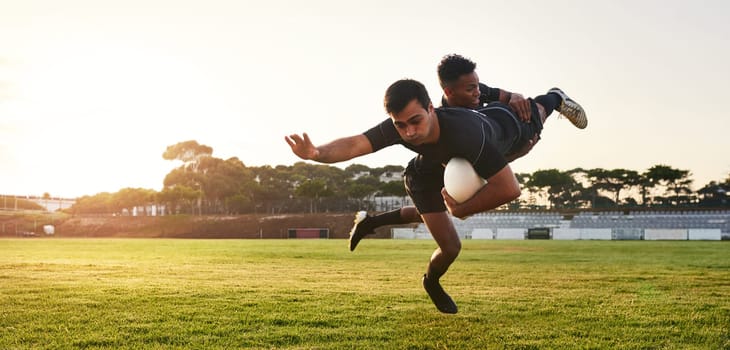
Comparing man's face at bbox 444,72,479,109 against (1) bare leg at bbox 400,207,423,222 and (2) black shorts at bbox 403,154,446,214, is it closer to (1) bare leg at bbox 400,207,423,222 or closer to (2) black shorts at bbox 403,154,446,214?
(2) black shorts at bbox 403,154,446,214

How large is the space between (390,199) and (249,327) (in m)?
128

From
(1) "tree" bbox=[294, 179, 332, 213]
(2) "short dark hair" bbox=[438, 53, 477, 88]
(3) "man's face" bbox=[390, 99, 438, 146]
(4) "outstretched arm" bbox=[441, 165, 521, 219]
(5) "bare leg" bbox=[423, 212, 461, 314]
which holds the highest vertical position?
(1) "tree" bbox=[294, 179, 332, 213]

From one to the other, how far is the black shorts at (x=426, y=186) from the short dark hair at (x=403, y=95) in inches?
74.2

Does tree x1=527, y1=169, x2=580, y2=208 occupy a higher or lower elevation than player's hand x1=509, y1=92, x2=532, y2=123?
higher

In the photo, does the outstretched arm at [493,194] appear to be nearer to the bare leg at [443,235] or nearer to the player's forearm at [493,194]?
the player's forearm at [493,194]

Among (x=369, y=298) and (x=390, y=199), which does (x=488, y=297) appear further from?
(x=390, y=199)

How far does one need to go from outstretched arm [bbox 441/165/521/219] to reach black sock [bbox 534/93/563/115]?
2.53 metres

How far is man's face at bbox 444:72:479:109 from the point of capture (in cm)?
741

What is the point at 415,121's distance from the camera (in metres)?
6.04

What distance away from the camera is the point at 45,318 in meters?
Answer: 8.66

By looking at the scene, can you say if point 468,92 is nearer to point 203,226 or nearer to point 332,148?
point 332,148

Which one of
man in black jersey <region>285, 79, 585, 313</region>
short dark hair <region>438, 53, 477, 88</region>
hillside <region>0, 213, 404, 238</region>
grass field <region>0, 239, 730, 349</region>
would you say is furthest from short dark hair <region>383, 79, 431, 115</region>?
hillside <region>0, 213, 404, 238</region>

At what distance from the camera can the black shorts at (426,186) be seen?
7.94 meters

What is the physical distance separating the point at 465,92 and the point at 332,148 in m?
1.95
